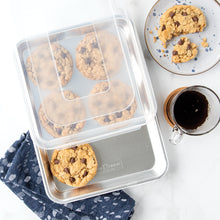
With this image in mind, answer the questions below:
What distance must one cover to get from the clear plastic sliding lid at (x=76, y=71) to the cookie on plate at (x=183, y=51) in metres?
0.23

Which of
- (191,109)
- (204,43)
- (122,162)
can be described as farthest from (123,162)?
(204,43)

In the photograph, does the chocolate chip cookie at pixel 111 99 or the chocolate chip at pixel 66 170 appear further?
the chocolate chip at pixel 66 170

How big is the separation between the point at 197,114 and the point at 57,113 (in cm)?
47

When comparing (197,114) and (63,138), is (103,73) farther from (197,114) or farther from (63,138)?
(197,114)

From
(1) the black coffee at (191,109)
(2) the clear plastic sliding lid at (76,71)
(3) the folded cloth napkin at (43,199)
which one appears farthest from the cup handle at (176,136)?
(3) the folded cloth napkin at (43,199)

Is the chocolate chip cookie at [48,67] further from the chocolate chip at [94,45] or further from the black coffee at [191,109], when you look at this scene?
the black coffee at [191,109]

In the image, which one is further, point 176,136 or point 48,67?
point 176,136

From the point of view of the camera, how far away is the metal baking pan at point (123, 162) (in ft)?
3.55

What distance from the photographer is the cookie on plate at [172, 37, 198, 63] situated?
1060mm

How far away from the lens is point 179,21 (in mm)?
1063

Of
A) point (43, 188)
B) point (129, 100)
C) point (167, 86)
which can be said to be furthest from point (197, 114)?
point (43, 188)

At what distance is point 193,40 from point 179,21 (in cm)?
8

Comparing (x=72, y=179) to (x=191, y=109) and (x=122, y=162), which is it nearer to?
(x=122, y=162)

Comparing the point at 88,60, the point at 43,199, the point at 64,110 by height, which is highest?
the point at 88,60
